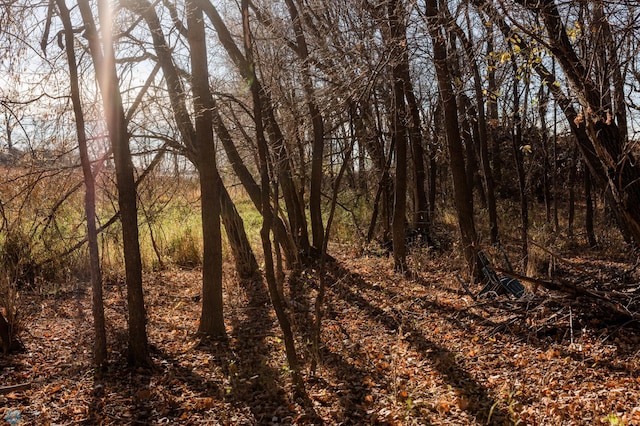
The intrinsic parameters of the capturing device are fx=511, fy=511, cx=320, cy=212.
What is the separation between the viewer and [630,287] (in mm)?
5992

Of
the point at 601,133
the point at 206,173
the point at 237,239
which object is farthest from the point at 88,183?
the point at 601,133

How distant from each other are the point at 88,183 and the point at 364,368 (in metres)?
3.55

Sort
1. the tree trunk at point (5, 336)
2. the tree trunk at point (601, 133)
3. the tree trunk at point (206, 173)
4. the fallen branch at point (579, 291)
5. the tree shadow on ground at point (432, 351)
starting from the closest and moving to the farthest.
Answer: the tree shadow on ground at point (432, 351), the tree trunk at point (601, 133), the fallen branch at point (579, 291), the tree trunk at point (5, 336), the tree trunk at point (206, 173)

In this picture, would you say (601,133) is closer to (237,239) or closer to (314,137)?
(314,137)

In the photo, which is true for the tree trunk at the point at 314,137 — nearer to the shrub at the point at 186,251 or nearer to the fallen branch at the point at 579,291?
the shrub at the point at 186,251

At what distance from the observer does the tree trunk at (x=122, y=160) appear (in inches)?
207

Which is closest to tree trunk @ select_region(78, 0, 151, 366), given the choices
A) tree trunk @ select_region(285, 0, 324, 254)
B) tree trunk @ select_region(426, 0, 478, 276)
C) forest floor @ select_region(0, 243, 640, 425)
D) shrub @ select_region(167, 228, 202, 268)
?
forest floor @ select_region(0, 243, 640, 425)

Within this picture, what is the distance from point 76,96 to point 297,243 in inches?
239

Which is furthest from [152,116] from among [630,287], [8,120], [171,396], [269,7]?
[630,287]

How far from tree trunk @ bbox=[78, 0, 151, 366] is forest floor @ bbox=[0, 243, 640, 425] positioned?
419mm

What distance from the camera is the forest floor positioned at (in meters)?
4.62

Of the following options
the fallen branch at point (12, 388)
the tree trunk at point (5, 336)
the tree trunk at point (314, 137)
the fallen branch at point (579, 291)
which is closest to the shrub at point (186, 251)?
the tree trunk at point (314, 137)

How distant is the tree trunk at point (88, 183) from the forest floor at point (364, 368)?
361 millimetres

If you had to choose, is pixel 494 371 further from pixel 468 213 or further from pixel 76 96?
pixel 76 96
